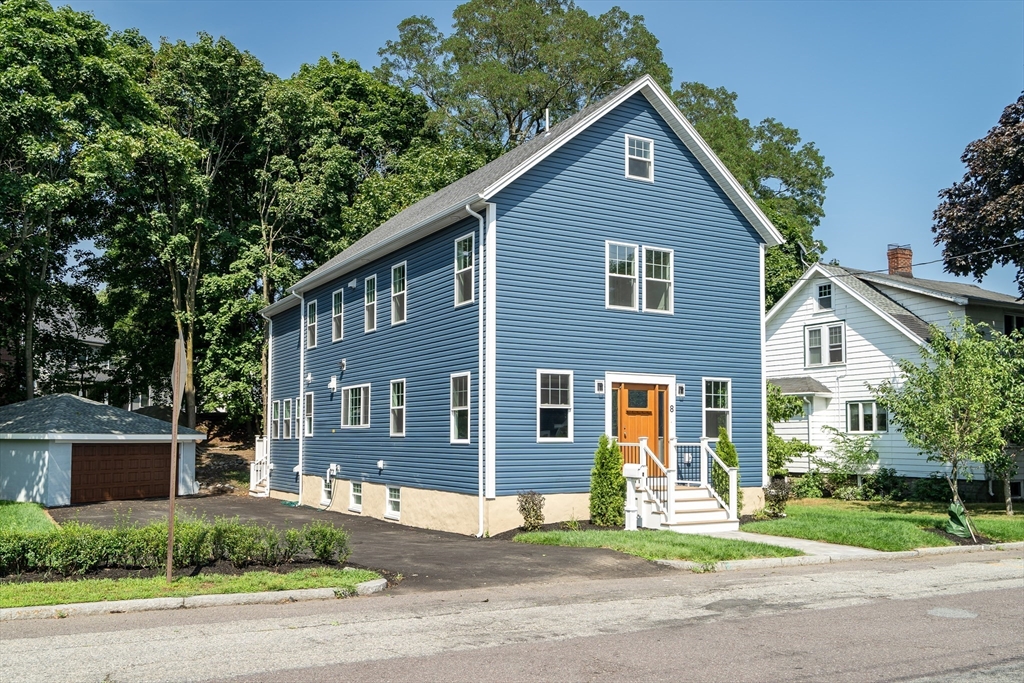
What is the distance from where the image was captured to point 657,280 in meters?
20.9

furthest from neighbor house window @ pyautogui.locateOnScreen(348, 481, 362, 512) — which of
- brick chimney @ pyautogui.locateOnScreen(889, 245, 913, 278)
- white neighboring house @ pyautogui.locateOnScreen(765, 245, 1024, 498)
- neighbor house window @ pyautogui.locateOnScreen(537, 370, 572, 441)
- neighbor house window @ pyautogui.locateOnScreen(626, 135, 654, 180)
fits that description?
brick chimney @ pyautogui.locateOnScreen(889, 245, 913, 278)

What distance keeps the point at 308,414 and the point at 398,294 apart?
785cm

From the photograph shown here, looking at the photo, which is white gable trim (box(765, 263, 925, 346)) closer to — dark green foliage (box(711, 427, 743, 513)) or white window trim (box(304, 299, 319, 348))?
dark green foliage (box(711, 427, 743, 513))

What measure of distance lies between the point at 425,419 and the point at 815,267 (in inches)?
737

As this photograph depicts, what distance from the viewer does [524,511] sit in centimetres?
1819

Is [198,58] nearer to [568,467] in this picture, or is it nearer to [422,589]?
[568,467]

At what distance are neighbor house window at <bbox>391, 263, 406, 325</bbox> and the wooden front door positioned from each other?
581cm

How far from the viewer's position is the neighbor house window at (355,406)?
24141mm

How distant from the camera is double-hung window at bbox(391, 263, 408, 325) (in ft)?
73.5

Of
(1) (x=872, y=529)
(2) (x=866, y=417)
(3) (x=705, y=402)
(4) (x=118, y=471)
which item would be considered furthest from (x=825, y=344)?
(4) (x=118, y=471)

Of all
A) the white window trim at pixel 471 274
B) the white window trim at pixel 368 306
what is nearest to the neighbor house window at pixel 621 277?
the white window trim at pixel 471 274

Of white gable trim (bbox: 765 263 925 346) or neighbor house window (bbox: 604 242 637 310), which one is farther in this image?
white gable trim (bbox: 765 263 925 346)

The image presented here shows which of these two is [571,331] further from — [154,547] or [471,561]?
[154,547]

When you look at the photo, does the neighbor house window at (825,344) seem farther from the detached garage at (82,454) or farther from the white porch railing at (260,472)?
the detached garage at (82,454)
